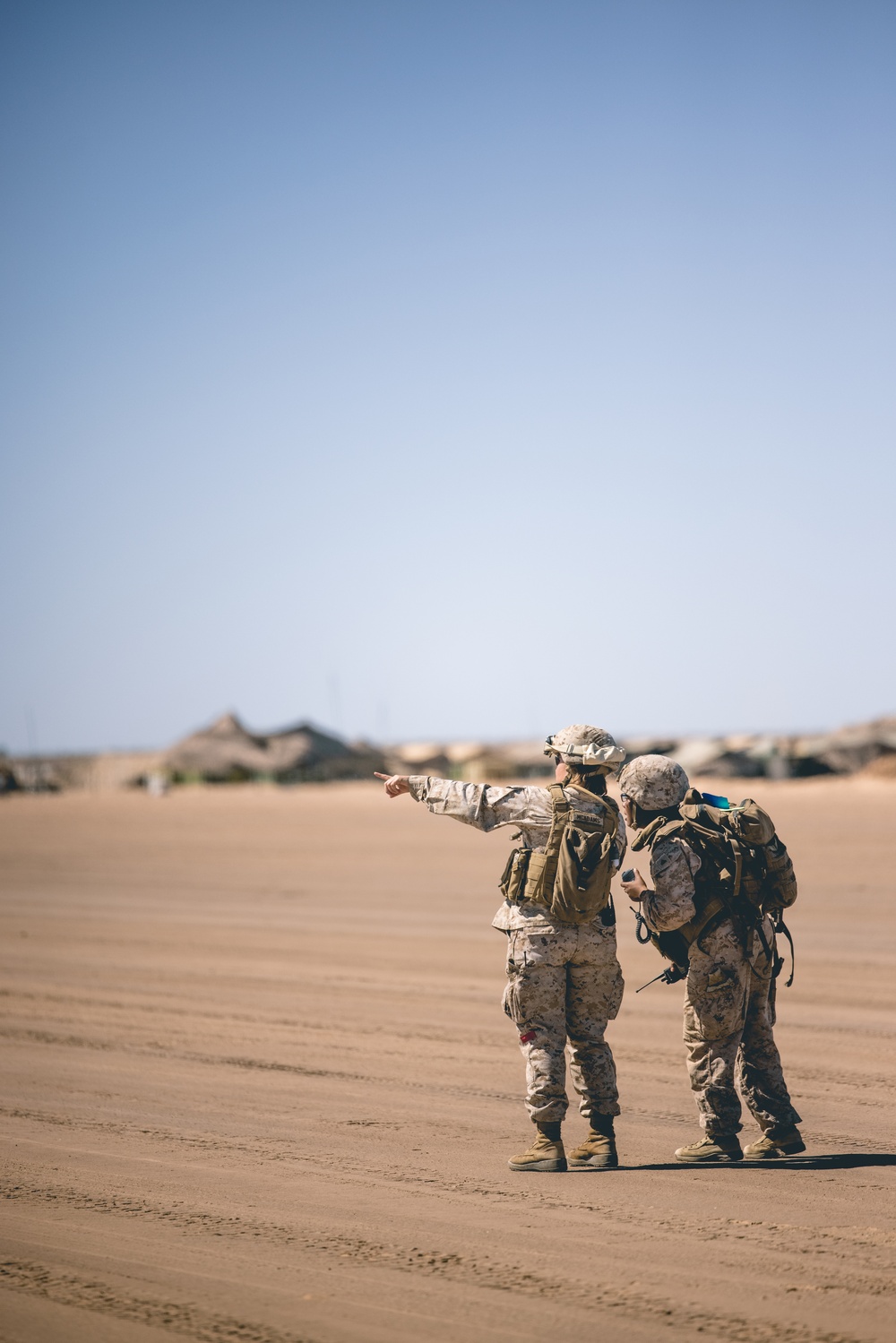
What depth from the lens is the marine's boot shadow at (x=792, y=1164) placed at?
18.8ft

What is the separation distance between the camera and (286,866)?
854 inches

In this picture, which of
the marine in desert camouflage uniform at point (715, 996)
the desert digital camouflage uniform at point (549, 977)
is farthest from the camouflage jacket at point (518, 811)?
the marine in desert camouflage uniform at point (715, 996)

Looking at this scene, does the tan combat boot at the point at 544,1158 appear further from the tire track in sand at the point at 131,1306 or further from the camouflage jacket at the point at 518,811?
the tire track in sand at the point at 131,1306

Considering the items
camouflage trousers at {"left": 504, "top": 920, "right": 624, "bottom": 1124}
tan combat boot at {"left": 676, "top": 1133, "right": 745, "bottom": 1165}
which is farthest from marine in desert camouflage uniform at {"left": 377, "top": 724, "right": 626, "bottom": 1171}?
tan combat boot at {"left": 676, "top": 1133, "right": 745, "bottom": 1165}

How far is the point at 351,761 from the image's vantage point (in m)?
52.6

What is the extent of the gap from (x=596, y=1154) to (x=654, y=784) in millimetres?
1728

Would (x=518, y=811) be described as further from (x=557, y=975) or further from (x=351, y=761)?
(x=351, y=761)

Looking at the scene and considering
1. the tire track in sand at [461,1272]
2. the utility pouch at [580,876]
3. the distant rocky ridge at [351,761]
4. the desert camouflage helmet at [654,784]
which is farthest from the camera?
the distant rocky ridge at [351,761]

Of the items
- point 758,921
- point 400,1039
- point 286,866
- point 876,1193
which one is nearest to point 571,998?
point 758,921

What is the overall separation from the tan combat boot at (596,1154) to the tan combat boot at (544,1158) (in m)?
0.08

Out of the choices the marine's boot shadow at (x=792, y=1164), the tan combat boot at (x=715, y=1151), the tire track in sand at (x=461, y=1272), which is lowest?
the marine's boot shadow at (x=792, y=1164)

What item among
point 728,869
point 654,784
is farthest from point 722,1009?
point 654,784

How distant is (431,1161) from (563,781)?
1.92 meters

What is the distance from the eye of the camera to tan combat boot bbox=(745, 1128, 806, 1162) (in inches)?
231
